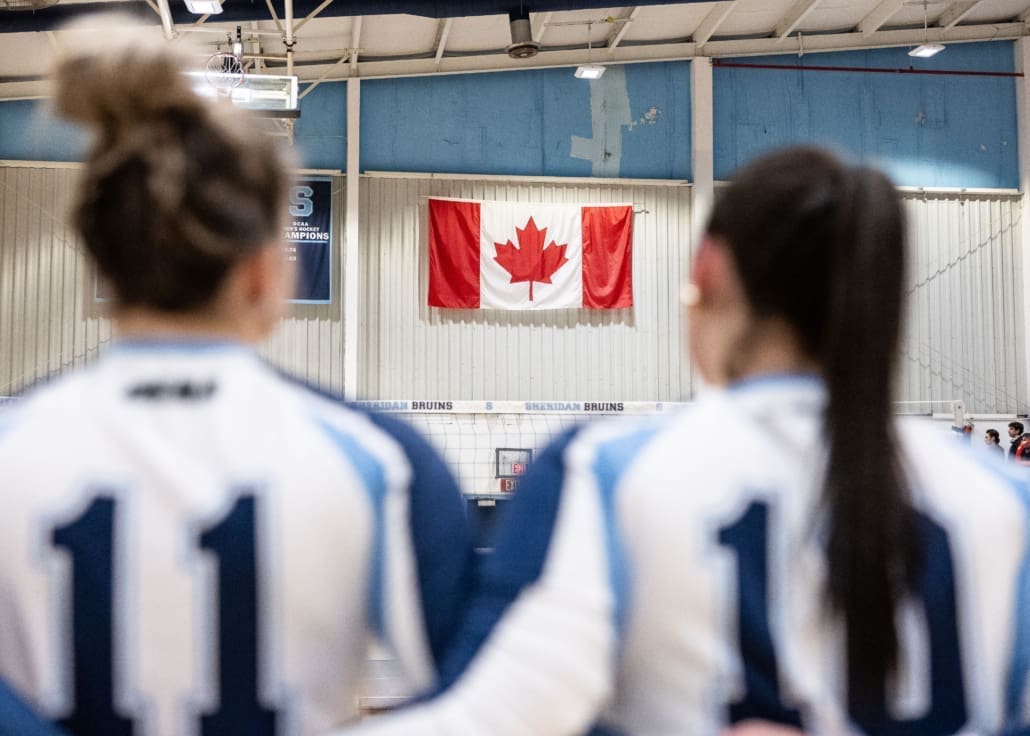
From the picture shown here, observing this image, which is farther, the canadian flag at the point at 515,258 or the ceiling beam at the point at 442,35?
the canadian flag at the point at 515,258

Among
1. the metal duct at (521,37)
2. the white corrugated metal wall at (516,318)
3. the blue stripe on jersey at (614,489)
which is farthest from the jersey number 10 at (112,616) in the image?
the white corrugated metal wall at (516,318)

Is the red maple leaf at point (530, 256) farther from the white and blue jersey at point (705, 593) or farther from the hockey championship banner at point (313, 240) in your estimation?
the white and blue jersey at point (705, 593)

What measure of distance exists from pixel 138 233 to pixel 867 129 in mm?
14395

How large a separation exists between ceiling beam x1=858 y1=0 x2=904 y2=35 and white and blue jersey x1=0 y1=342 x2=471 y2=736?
13317mm

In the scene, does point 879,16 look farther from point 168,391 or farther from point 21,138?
point 168,391

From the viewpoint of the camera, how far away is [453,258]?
12938mm

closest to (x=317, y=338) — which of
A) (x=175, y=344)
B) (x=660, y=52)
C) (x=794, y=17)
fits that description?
(x=660, y=52)

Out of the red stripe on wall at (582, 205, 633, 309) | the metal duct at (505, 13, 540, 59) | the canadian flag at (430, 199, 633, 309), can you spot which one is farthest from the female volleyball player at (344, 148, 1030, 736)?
the red stripe on wall at (582, 205, 633, 309)

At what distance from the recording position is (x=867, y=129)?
13992 millimetres

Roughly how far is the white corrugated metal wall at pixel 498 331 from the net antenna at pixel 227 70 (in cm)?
376

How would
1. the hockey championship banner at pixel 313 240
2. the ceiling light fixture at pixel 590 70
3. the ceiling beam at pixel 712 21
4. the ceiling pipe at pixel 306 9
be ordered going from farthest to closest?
1. the hockey championship banner at pixel 313 240
2. the ceiling beam at pixel 712 21
3. the ceiling light fixture at pixel 590 70
4. the ceiling pipe at pixel 306 9

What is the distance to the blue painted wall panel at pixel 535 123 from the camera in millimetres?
13188

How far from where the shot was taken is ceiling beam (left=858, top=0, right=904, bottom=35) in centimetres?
1273

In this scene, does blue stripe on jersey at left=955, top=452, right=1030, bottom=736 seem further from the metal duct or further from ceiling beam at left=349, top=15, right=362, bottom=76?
ceiling beam at left=349, top=15, right=362, bottom=76
